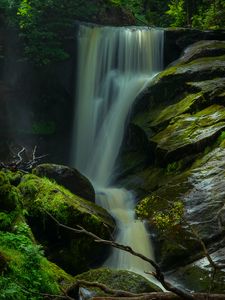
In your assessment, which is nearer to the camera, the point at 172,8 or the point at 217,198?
the point at 217,198

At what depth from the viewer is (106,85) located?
1705 centimetres

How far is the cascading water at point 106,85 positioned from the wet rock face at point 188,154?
4.70 ft

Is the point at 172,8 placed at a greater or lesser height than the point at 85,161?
greater

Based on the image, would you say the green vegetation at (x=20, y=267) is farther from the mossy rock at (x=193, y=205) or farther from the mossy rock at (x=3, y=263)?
the mossy rock at (x=193, y=205)

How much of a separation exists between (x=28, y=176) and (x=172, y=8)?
17.1 meters

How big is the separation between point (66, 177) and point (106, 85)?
7.37 meters

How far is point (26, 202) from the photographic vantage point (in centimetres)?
846

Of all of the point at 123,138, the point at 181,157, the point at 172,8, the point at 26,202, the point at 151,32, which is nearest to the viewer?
the point at 26,202

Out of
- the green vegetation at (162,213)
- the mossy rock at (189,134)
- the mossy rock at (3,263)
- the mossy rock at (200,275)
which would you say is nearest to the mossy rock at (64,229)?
the green vegetation at (162,213)

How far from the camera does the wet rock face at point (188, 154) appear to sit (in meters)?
8.23

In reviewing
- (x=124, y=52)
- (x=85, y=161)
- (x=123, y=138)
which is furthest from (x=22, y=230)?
(x=124, y=52)

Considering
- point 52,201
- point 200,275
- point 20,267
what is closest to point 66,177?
point 52,201

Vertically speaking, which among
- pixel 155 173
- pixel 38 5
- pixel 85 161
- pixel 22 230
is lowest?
pixel 85 161

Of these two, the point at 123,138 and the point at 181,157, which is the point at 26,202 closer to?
the point at 181,157
